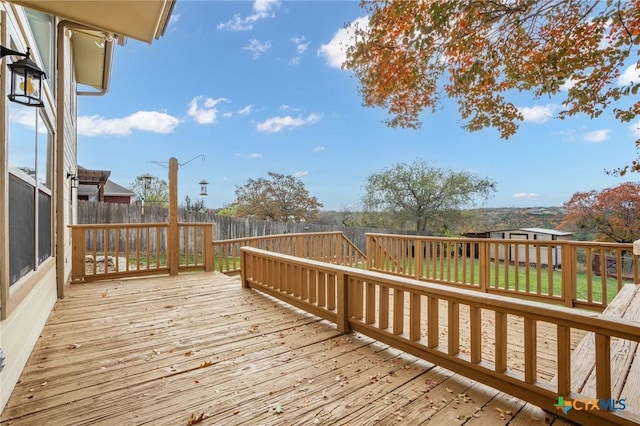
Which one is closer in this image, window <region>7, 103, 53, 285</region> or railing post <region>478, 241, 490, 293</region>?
window <region>7, 103, 53, 285</region>

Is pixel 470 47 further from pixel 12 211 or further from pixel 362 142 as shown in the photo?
pixel 362 142

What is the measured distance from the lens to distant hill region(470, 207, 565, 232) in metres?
9.17

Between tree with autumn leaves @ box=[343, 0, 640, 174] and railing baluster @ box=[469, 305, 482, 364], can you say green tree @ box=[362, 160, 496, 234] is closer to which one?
tree with autumn leaves @ box=[343, 0, 640, 174]

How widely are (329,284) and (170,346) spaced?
1438 mm

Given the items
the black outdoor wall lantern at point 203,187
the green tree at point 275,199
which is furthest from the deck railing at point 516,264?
the green tree at point 275,199

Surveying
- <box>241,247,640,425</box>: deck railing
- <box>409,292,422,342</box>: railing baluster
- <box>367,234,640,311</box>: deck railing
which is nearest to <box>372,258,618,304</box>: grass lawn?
<box>367,234,640,311</box>: deck railing

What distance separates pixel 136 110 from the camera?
14.9m

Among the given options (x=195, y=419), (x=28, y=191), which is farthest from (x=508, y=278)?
(x=28, y=191)

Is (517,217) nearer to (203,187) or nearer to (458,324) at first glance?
(458,324)

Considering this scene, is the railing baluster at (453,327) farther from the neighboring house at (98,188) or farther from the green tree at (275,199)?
the green tree at (275,199)

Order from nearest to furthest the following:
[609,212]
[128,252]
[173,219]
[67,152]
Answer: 1. [67,152]
2. [128,252]
3. [173,219]
4. [609,212]

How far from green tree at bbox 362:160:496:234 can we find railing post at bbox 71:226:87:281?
9.91 metres

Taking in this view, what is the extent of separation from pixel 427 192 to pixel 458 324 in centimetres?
1064

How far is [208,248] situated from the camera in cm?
570
